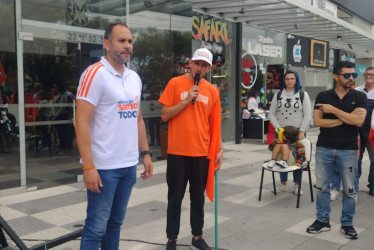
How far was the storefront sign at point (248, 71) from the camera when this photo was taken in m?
12.3

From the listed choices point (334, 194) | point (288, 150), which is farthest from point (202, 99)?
point (334, 194)

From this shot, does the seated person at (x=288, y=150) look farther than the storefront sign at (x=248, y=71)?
No

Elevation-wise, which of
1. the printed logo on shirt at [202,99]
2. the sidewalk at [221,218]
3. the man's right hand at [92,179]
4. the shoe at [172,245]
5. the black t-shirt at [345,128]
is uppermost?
the printed logo on shirt at [202,99]

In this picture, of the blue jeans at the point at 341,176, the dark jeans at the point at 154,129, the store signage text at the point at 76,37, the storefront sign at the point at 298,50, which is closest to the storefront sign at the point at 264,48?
the storefront sign at the point at 298,50

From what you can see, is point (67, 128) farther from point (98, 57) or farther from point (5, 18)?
point (5, 18)

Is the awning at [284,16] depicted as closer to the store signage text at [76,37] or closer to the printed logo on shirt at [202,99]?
the store signage text at [76,37]

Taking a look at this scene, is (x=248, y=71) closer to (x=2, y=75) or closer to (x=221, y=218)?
(x=2, y=75)

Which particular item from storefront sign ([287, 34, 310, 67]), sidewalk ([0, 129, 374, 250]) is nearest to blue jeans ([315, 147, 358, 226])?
sidewalk ([0, 129, 374, 250])

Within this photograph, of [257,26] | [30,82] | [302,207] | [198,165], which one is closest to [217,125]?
[198,165]

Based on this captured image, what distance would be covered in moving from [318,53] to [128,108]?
14.8 metres

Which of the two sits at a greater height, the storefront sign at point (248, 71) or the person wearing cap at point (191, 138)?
the storefront sign at point (248, 71)

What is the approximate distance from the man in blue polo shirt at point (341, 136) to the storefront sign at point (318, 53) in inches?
479

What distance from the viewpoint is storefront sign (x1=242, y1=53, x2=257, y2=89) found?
12.3 metres

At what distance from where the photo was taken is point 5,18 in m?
6.05
